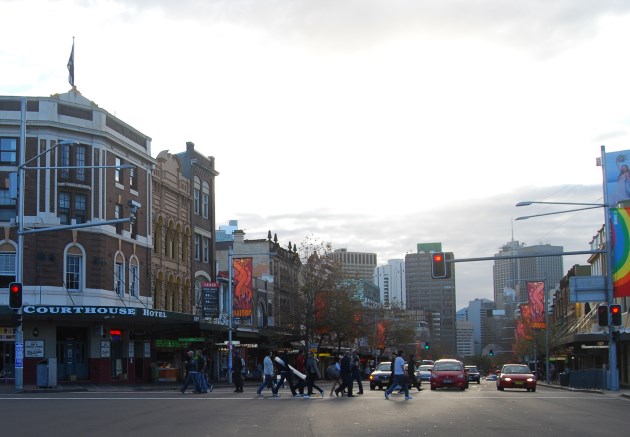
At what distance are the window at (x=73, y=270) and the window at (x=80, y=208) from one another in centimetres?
207

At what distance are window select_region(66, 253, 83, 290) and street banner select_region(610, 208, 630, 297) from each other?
92.3 feet

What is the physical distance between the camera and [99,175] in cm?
4719

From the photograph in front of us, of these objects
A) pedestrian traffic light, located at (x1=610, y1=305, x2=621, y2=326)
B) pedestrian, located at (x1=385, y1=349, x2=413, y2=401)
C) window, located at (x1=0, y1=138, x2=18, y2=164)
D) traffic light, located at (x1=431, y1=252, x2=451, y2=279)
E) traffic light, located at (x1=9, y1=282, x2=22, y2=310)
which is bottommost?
pedestrian, located at (x1=385, y1=349, x2=413, y2=401)

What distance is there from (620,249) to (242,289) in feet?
97.9

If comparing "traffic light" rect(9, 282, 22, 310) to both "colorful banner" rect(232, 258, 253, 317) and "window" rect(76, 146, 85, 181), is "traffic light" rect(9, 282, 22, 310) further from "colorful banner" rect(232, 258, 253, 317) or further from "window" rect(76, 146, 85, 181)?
"colorful banner" rect(232, 258, 253, 317)

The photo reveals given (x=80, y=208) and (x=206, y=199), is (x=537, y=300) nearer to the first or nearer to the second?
(x=206, y=199)

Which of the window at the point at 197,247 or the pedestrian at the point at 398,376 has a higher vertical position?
the window at the point at 197,247

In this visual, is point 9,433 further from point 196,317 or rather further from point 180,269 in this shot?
point 180,269

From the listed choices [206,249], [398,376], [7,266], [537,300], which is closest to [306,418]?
[398,376]

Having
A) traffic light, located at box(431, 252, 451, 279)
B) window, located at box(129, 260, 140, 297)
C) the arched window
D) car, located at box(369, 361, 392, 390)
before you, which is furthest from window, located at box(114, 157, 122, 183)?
traffic light, located at box(431, 252, 451, 279)

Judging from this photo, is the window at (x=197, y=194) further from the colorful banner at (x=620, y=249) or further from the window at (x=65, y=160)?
the colorful banner at (x=620, y=249)

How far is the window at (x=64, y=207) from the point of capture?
150 ft

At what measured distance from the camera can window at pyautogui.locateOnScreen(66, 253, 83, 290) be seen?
1779 inches

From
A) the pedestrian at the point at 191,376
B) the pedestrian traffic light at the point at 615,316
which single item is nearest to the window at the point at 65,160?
the pedestrian at the point at 191,376
